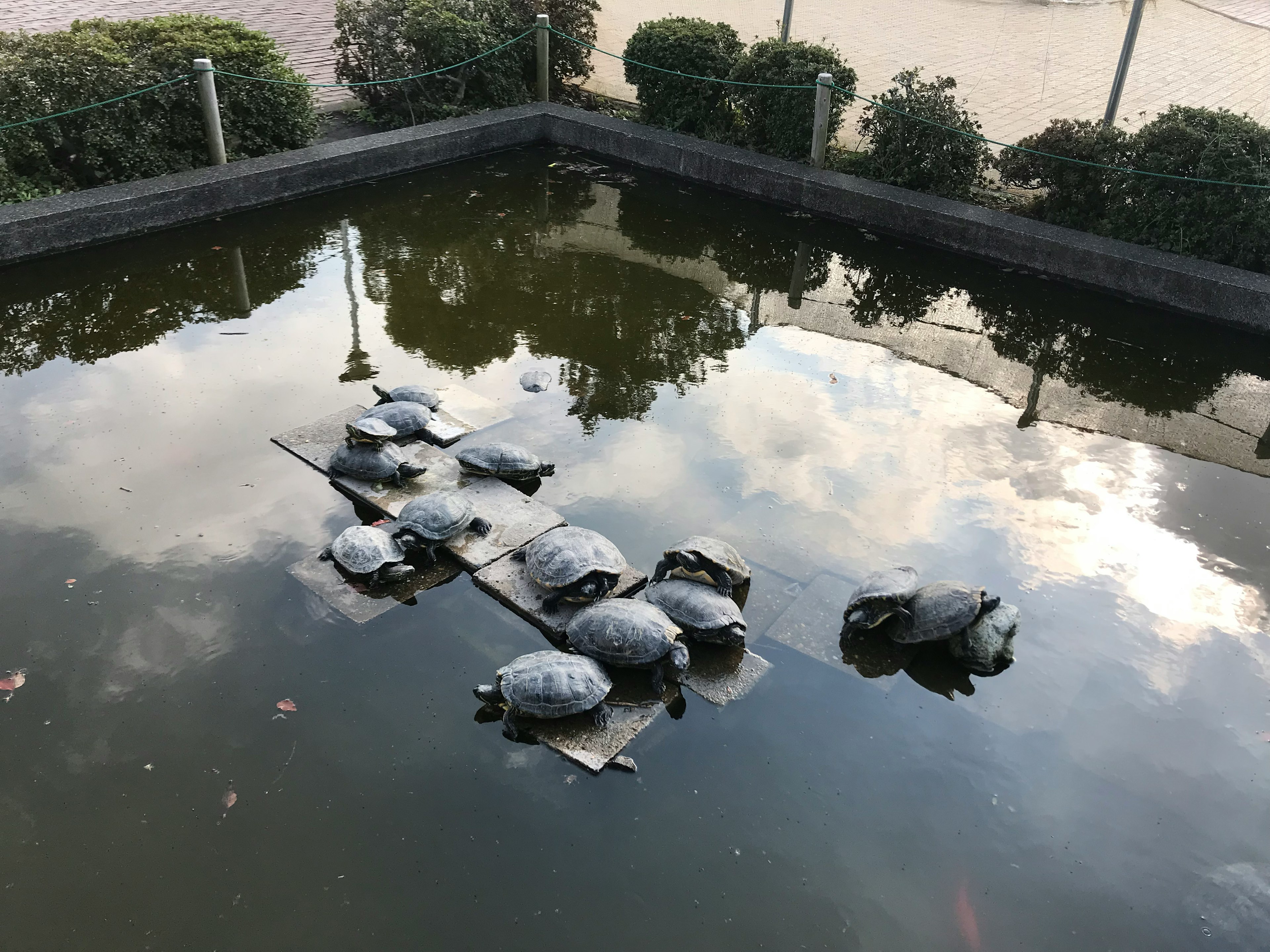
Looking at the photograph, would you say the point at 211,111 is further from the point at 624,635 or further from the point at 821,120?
the point at 624,635

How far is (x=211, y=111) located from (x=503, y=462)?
6394mm

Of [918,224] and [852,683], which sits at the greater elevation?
[918,224]

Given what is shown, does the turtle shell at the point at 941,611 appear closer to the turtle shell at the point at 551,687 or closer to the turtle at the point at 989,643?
the turtle at the point at 989,643

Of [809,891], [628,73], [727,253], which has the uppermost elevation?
[628,73]

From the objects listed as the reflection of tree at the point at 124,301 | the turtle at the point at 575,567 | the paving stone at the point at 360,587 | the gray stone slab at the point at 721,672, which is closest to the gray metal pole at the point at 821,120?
the reflection of tree at the point at 124,301

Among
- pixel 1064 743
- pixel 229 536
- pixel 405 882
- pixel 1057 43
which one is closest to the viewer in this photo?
pixel 405 882

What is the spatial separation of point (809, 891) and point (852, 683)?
4.23ft

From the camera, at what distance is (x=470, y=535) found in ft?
19.1

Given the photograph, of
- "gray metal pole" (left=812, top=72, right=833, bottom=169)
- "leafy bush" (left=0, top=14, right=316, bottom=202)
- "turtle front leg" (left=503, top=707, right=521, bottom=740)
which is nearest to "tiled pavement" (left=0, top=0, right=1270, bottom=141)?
"gray metal pole" (left=812, top=72, right=833, bottom=169)

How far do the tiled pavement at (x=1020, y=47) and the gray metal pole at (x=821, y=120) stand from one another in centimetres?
218

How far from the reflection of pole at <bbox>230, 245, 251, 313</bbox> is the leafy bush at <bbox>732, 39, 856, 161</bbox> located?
21.1ft

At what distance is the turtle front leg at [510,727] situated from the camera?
451 centimetres

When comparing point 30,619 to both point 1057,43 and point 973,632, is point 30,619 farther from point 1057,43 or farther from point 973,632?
point 1057,43

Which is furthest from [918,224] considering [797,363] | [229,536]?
[229,536]
